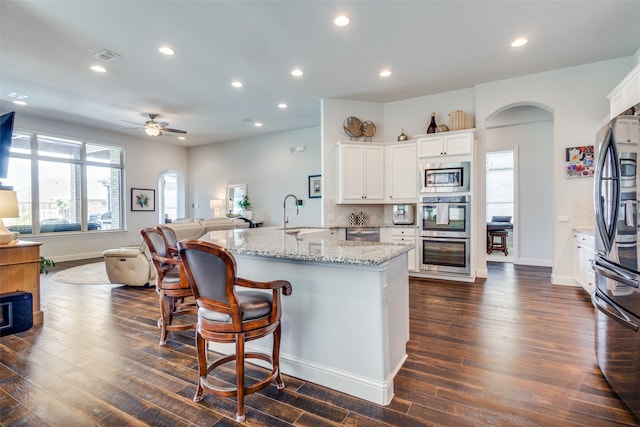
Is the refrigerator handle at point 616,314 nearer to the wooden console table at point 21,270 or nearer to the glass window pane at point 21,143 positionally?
the wooden console table at point 21,270

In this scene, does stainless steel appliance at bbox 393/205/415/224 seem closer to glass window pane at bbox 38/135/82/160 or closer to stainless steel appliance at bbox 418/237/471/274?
stainless steel appliance at bbox 418/237/471/274

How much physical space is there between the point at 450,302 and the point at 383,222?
2.26 meters

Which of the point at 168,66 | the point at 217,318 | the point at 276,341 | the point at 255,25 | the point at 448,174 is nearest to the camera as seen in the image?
the point at 217,318

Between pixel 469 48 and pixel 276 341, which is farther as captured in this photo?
pixel 469 48

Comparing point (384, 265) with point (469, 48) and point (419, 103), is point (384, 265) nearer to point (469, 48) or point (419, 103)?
point (469, 48)

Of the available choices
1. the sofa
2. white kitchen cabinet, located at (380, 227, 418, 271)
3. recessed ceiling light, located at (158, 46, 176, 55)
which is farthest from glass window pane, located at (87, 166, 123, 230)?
white kitchen cabinet, located at (380, 227, 418, 271)

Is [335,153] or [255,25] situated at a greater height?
[255,25]

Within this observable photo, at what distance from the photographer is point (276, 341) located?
6.53 feet

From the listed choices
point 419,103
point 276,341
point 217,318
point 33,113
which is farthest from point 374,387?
point 33,113

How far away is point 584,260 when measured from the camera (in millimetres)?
3975

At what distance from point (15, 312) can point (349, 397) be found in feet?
11.2

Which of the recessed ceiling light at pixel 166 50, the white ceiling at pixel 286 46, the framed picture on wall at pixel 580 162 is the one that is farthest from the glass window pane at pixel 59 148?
the framed picture on wall at pixel 580 162

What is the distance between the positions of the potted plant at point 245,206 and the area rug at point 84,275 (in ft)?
11.5

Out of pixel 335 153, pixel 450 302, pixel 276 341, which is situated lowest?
pixel 450 302
